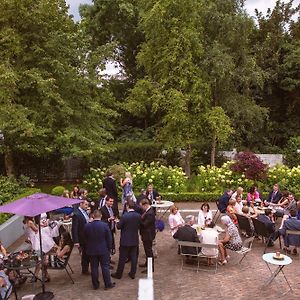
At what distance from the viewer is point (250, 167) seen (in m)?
16.1

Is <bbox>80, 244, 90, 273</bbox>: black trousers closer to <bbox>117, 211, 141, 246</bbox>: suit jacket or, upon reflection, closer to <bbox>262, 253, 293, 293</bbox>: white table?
<bbox>117, 211, 141, 246</bbox>: suit jacket

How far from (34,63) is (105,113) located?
3668mm

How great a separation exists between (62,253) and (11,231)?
391cm

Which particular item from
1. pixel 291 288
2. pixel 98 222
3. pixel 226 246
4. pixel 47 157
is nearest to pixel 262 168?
pixel 226 246

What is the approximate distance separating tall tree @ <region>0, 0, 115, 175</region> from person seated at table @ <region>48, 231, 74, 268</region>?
300 inches

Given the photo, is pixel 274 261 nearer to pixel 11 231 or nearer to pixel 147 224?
pixel 147 224

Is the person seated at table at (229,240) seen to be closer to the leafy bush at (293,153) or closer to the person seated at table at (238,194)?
the person seated at table at (238,194)

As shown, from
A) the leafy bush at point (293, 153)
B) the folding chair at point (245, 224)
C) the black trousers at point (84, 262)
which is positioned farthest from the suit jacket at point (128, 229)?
the leafy bush at point (293, 153)

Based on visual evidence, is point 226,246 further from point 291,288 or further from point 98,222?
point 98,222

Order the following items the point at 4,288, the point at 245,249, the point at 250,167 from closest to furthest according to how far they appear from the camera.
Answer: the point at 4,288 → the point at 245,249 → the point at 250,167

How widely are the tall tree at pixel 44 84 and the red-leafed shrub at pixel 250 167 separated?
5.73 metres

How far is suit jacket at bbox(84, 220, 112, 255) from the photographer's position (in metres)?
8.02

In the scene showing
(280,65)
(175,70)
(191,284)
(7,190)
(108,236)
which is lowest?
(191,284)

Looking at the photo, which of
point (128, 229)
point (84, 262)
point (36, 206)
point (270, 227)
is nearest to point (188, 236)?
point (128, 229)
